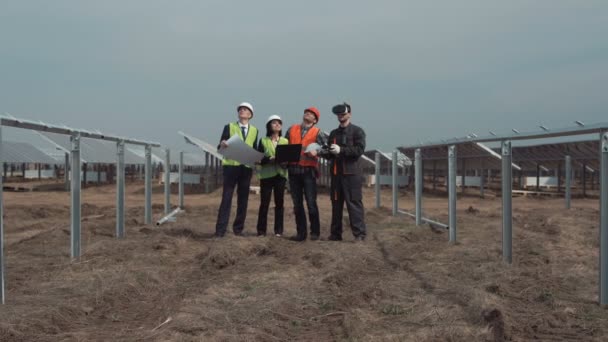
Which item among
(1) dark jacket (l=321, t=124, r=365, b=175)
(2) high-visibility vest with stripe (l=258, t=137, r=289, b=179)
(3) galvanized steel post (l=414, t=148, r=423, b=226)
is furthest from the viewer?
(3) galvanized steel post (l=414, t=148, r=423, b=226)

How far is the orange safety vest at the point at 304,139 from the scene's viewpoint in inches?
285

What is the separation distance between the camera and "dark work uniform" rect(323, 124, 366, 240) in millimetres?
7091

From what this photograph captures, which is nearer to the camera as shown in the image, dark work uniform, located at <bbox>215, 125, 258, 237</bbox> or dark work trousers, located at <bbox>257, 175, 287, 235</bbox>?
dark work uniform, located at <bbox>215, 125, 258, 237</bbox>

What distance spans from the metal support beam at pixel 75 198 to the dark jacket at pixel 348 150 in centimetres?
276

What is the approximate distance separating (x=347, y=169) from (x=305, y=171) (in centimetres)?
54

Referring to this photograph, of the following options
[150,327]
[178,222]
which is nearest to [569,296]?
[150,327]

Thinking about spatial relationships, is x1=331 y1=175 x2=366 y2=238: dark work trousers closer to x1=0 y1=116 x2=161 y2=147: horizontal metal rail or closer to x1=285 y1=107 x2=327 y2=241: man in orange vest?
x1=285 y1=107 x2=327 y2=241: man in orange vest

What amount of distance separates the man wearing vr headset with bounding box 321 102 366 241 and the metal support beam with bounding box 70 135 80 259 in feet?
9.04

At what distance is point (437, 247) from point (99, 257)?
3.78 metres

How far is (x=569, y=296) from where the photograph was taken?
4.32 metres

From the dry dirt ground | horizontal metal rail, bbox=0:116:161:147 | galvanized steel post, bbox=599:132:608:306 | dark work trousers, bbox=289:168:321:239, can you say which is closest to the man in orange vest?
dark work trousers, bbox=289:168:321:239

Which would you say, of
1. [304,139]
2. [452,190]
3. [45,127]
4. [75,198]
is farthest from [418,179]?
[45,127]

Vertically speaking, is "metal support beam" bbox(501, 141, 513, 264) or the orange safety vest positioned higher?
the orange safety vest

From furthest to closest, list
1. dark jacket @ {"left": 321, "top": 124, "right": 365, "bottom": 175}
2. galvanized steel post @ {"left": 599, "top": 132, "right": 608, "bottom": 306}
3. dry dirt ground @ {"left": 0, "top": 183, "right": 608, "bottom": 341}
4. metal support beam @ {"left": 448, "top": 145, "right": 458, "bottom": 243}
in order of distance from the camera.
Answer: metal support beam @ {"left": 448, "top": 145, "right": 458, "bottom": 243} < dark jacket @ {"left": 321, "top": 124, "right": 365, "bottom": 175} < galvanized steel post @ {"left": 599, "top": 132, "right": 608, "bottom": 306} < dry dirt ground @ {"left": 0, "top": 183, "right": 608, "bottom": 341}
